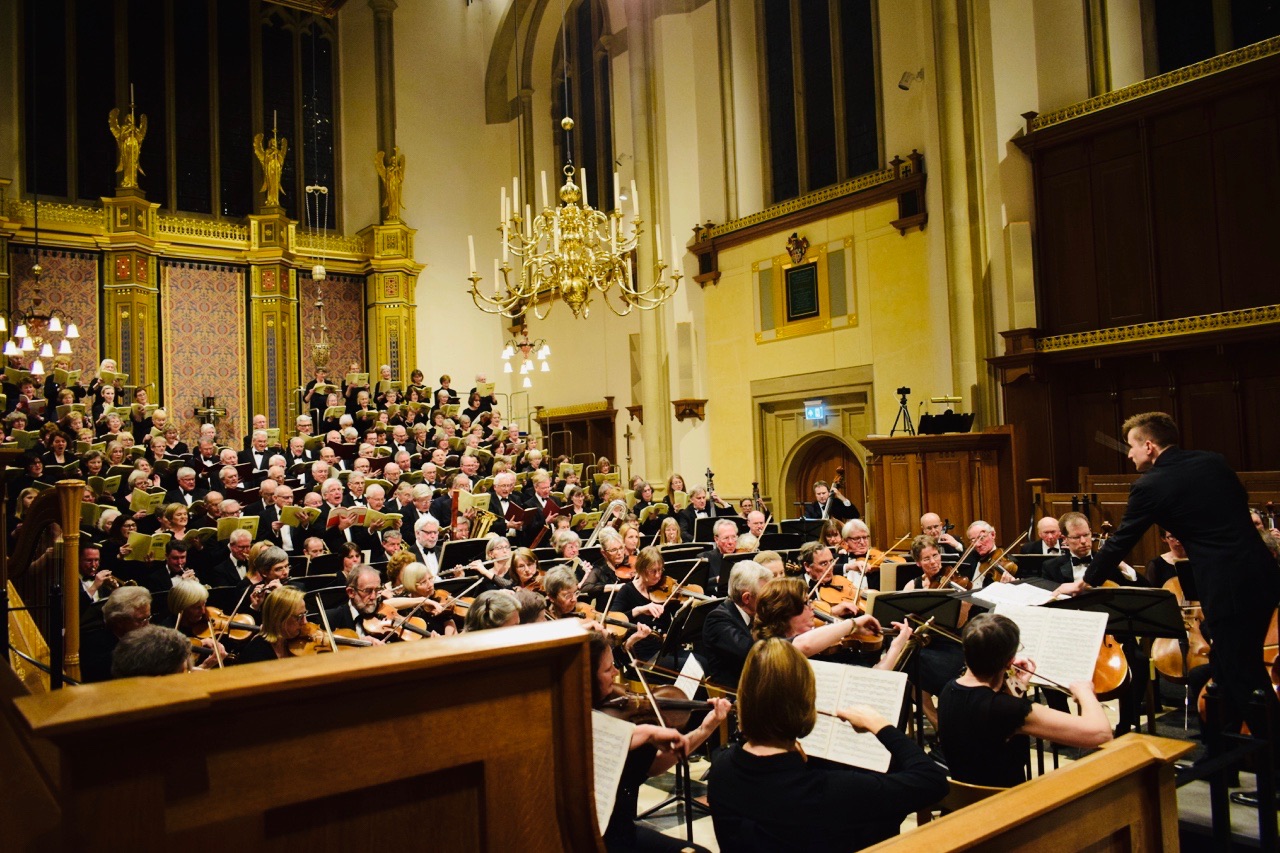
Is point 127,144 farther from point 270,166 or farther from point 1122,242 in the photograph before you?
point 1122,242

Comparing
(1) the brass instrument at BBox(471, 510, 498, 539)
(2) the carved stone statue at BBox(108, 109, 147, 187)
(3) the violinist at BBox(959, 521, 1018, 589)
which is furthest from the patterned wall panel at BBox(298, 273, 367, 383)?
(3) the violinist at BBox(959, 521, 1018, 589)

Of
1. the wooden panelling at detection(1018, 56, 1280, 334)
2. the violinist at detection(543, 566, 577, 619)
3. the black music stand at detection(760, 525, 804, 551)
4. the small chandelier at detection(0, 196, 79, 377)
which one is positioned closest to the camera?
the violinist at detection(543, 566, 577, 619)

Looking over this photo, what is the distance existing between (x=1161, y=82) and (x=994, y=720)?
27.9ft

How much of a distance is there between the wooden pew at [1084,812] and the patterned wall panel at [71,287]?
16.3 meters

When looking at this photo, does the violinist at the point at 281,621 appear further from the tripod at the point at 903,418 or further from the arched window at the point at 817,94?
the arched window at the point at 817,94

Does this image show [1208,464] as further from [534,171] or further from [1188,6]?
[534,171]

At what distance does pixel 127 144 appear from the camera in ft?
50.5

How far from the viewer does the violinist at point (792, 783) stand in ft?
7.02

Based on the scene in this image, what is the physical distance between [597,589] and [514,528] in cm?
266

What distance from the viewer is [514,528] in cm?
820

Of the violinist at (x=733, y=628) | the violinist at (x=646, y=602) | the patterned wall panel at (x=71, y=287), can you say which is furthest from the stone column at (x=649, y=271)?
the violinist at (x=733, y=628)

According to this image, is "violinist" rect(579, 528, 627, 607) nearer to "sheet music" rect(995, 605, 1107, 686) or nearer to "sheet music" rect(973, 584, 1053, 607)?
"sheet music" rect(973, 584, 1053, 607)

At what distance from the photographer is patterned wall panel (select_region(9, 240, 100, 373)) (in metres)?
14.5

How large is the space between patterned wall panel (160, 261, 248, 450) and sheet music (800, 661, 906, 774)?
15154mm
